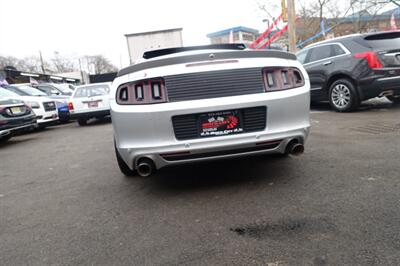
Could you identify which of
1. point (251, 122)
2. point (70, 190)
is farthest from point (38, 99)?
point (251, 122)

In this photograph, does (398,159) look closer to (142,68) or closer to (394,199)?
(394,199)

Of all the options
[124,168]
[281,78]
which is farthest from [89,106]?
[281,78]

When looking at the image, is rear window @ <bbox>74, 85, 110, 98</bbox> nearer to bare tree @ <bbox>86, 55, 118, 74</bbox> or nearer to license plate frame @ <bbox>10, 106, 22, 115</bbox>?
license plate frame @ <bbox>10, 106, 22, 115</bbox>

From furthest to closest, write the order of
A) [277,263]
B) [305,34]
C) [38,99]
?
[305,34] → [38,99] → [277,263]

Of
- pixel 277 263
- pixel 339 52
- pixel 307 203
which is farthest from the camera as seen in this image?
pixel 339 52

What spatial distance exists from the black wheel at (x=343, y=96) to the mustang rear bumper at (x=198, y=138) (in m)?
4.48

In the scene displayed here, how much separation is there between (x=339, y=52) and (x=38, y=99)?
817cm

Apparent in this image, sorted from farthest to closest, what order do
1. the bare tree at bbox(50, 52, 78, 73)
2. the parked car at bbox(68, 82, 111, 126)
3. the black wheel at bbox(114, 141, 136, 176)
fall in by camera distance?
1. the bare tree at bbox(50, 52, 78, 73)
2. the parked car at bbox(68, 82, 111, 126)
3. the black wheel at bbox(114, 141, 136, 176)

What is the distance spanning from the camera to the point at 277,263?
5.89 ft

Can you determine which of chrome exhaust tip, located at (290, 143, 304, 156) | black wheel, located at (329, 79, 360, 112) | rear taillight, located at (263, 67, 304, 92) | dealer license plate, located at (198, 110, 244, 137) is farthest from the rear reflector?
dealer license plate, located at (198, 110, 244, 137)

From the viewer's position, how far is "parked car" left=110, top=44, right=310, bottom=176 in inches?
101

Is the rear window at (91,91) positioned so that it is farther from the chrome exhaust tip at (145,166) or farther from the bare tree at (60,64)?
the bare tree at (60,64)

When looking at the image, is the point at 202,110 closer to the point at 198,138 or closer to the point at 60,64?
the point at 198,138

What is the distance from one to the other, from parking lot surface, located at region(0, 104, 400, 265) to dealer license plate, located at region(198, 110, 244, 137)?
597mm
